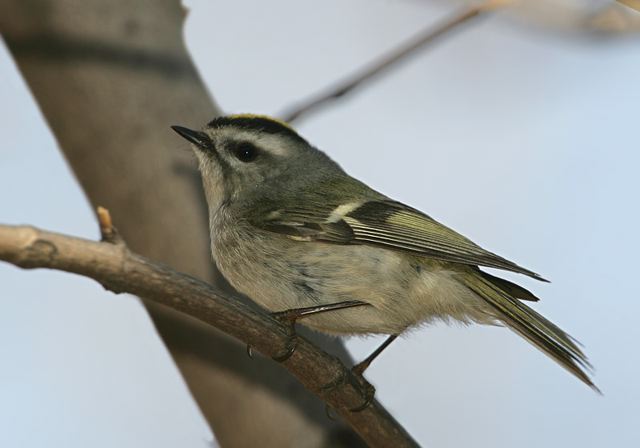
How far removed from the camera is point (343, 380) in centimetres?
187

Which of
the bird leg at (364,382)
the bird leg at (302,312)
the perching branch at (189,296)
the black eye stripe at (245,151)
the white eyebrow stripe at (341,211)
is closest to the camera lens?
the perching branch at (189,296)

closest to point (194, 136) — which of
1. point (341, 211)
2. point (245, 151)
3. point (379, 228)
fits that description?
point (245, 151)

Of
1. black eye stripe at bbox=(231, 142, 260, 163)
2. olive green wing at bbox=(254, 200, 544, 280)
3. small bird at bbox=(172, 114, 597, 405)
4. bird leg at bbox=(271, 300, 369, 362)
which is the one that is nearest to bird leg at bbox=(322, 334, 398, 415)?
small bird at bbox=(172, 114, 597, 405)

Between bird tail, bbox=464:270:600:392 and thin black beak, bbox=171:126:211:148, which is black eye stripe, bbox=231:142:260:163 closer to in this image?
thin black beak, bbox=171:126:211:148

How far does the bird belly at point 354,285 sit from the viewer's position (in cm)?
209

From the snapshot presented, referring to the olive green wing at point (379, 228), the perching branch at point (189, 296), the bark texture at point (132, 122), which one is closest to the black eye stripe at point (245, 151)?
the bark texture at point (132, 122)

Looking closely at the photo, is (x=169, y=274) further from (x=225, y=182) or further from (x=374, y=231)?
(x=225, y=182)

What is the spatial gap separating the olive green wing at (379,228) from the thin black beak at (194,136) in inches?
10.7

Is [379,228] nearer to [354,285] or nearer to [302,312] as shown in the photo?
[354,285]

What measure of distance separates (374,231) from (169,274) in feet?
2.39

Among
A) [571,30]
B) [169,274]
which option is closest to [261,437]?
[169,274]

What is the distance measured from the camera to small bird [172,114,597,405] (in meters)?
2.05

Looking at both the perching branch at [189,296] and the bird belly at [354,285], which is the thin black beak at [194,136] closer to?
the bird belly at [354,285]

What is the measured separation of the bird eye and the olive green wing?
0.90 ft
